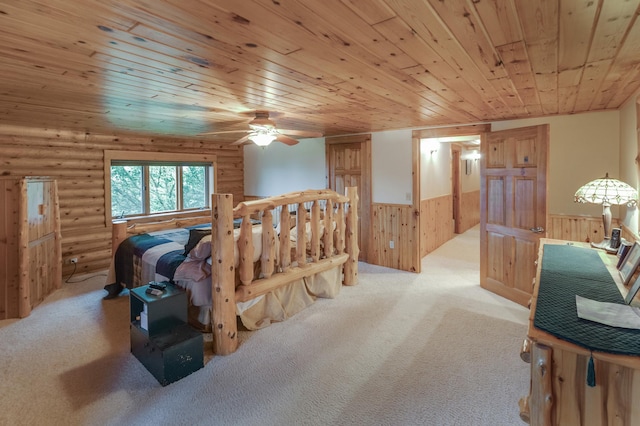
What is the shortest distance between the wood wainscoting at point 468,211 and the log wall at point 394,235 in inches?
144

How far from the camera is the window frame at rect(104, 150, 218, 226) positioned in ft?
16.5

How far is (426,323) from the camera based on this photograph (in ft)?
10.6

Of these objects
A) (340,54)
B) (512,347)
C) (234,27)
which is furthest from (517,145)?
(234,27)

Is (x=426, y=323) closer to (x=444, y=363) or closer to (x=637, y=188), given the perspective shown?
(x=444, y=363)

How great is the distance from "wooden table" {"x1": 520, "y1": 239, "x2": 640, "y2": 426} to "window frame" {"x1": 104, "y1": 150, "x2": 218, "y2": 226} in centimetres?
556

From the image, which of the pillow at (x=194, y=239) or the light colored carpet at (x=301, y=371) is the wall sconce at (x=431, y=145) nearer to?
the light colored carpet at (x=301, y=371)

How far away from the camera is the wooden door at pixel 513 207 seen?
11.5ft

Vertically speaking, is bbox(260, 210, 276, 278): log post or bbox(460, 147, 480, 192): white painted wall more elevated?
bbox(460, 147, 480, 192): white painted wall

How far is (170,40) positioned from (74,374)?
2419mm

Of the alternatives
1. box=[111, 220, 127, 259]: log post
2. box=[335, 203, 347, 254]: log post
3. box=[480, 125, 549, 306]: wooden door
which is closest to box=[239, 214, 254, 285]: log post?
box=[335, 203, 347, 254]: log post

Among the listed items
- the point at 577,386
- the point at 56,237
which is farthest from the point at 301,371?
the point at 56,237

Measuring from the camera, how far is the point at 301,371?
97.8 inches

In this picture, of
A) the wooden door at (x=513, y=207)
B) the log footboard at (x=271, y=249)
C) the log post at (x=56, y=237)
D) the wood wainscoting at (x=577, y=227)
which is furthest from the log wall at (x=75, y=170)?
the wood wainscoting at (x=577, y=227)

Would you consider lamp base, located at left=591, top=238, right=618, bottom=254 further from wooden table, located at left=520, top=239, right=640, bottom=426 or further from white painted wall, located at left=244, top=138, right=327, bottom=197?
white painted wall, located at left=244, top=138, right=327, bottom=197
